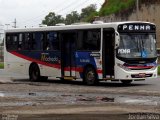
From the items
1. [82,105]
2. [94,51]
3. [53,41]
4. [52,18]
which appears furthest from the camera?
[52,18]

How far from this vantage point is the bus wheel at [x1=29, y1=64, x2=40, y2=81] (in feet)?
95.7

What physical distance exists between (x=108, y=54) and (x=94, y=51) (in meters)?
0.76

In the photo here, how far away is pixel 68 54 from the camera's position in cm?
2655

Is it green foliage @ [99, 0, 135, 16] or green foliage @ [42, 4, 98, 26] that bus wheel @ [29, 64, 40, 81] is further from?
green foliage @ [42, 4, 98, 26]

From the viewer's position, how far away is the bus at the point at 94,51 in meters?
23.8

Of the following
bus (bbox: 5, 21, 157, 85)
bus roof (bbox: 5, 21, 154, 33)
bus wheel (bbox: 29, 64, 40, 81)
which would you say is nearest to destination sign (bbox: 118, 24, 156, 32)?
bus (bbox: 5, 21, 157, 85)

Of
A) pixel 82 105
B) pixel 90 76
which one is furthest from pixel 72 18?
pixel 82 105

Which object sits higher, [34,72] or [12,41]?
[12,41]

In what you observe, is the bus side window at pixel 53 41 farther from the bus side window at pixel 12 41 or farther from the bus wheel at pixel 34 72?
the bus side window at pixel 12 41

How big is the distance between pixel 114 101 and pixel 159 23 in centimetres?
4448

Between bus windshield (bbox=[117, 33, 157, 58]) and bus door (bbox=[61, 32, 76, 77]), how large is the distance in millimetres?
3180

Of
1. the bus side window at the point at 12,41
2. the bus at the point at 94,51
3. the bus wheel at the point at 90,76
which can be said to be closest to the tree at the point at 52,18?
the bus side window at the point at 12,41

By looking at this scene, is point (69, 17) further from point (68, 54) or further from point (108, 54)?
point (108, 54)

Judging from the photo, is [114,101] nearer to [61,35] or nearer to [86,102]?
[86,102]
